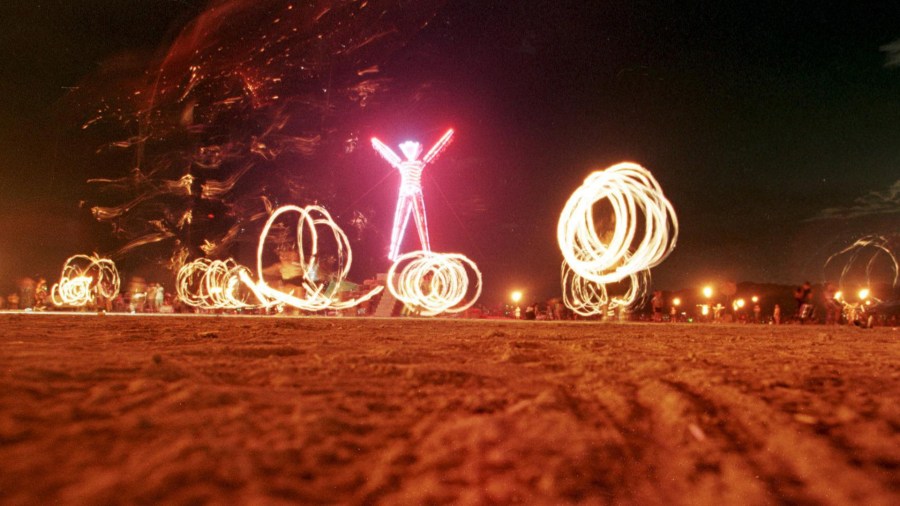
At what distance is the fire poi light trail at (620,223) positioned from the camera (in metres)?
11.8

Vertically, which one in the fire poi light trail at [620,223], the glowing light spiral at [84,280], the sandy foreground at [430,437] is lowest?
the sandy foreground at [430,437]

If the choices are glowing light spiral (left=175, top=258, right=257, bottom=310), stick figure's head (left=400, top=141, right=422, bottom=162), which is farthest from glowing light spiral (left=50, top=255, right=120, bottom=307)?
stick figure's head (left=400, top=141, right=422, bottom=162)

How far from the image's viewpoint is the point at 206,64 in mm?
12227

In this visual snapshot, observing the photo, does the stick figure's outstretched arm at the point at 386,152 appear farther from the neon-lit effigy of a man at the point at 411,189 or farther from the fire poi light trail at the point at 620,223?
the fire poi light trail at the point at 620,223

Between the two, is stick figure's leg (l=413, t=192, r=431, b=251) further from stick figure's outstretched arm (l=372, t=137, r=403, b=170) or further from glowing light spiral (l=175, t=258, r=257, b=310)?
glowing light spiral (l=175, t=258, r=257, b=310)

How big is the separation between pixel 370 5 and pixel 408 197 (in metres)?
15.5

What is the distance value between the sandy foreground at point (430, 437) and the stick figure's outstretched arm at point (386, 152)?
24462 millimetres

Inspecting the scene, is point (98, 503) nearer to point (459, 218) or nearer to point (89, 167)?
point (89, 167)

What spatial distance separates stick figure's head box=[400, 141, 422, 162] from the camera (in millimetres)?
26625

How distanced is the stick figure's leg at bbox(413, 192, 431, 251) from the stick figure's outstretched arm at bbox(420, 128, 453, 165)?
A: 1.88 metres

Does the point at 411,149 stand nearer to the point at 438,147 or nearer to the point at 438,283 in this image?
the point at 438,147

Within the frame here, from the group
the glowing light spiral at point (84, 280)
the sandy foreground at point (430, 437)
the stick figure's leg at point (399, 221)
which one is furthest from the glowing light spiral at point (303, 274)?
the sandy foreground at point (430, 437)

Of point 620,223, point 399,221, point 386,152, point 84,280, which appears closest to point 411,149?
point 386,152

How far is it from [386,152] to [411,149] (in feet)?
4.94
